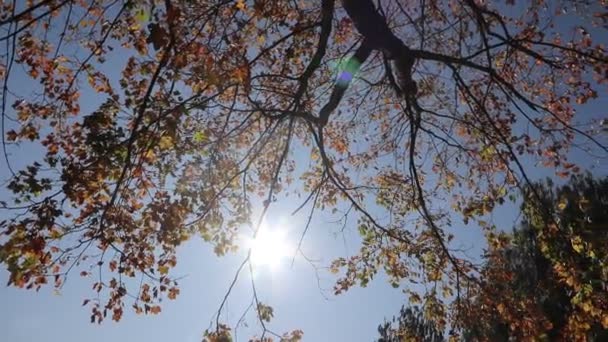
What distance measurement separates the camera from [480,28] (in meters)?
6.49

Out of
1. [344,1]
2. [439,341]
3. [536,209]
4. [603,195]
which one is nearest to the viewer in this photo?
[344,1]

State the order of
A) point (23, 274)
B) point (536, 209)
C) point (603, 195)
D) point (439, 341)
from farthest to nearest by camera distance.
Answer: point (439, 341), point (603, 195), point (536, 209), point (23, 274)

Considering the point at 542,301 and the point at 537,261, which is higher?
the point at 537,261

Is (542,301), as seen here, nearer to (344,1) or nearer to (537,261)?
(537,261)

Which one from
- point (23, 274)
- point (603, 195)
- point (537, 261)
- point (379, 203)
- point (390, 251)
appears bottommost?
point (23, 274)

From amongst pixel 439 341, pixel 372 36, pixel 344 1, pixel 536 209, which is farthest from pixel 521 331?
pixel 439 341

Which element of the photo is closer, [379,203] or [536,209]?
[536,209]

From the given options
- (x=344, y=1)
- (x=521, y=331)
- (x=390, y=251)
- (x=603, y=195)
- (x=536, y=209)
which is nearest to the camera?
(x=344, y=1)

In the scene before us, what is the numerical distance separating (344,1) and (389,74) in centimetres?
177

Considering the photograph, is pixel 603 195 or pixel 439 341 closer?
pixel 603 195

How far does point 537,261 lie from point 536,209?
8.71 metres

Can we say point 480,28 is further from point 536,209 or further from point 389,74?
point 536,209

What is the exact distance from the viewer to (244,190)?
765 centimetres

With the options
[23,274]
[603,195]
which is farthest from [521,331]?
[603,195]
